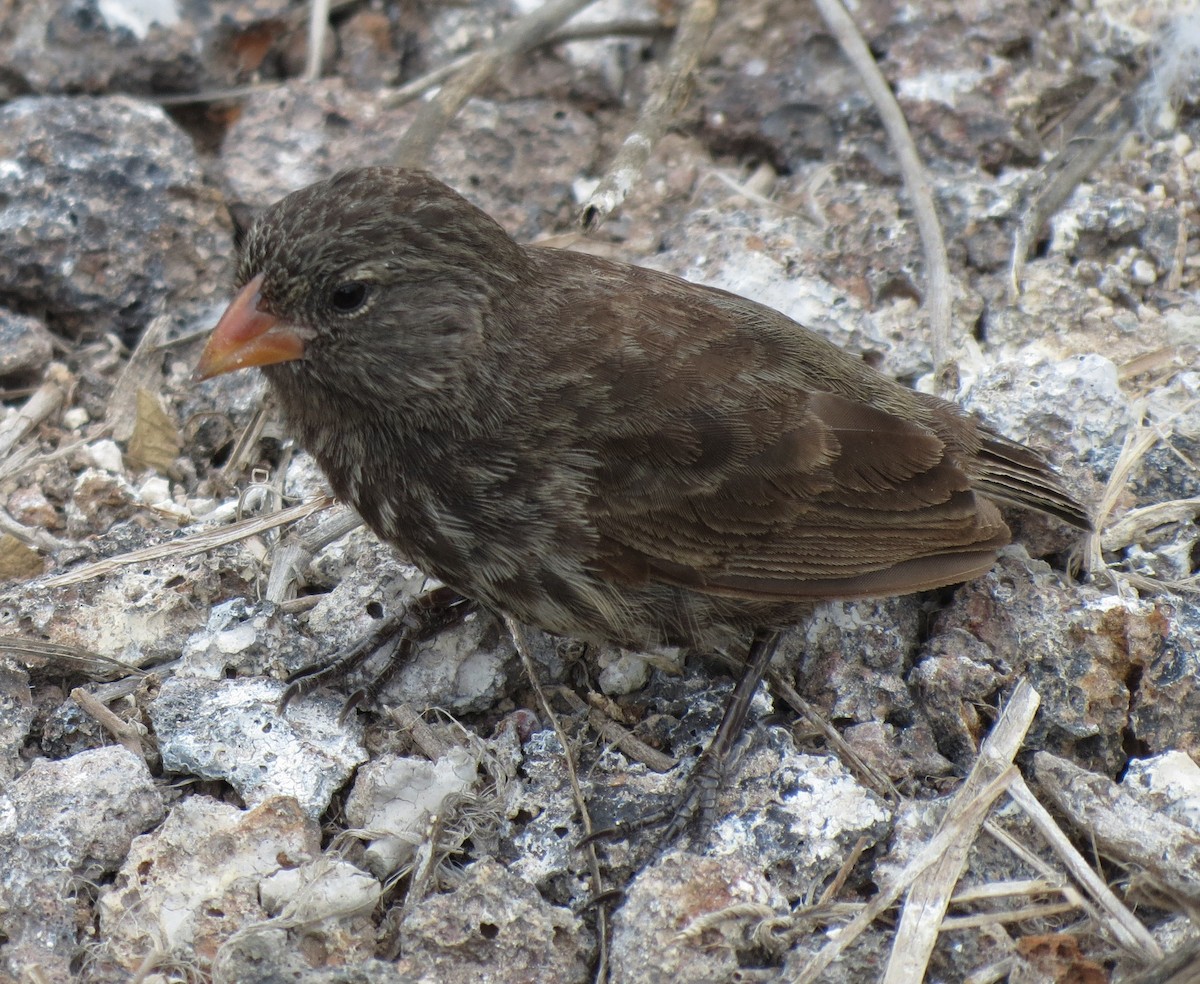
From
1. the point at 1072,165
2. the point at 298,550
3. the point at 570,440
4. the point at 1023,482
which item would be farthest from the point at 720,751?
the point at 1072,165

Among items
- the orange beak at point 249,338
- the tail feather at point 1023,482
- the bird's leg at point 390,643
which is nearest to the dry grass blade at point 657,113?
the orange beak at point 249,338

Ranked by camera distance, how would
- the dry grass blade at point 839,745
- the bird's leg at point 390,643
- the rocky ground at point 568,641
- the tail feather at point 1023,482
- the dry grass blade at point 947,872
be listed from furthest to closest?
the tail feather at point 1023,482
the bird's leg at point 390,643
the dry grass blade at point 839,745
the rocky ground at point 568,641
the dry grass blade at point 947,872

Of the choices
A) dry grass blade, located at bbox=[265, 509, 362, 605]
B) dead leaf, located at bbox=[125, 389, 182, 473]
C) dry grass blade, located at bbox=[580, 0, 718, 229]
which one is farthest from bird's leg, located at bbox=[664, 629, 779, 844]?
dead leaf, located at bbox=[125, 389, 182, 473]

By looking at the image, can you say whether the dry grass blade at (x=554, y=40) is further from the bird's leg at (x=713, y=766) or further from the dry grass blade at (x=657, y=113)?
the bird's leg at (x=713, y=766)

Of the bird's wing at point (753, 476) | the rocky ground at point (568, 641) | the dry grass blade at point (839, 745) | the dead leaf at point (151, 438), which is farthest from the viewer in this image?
the dead leaf at point (151, 438)

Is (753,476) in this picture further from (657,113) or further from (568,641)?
(657,113)

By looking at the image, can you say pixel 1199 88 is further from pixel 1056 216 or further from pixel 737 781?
pixel 737 781
